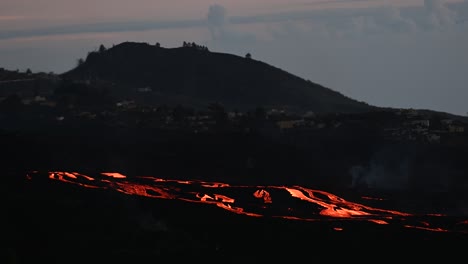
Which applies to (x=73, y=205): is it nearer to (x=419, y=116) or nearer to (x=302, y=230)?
(x=302, y=230)

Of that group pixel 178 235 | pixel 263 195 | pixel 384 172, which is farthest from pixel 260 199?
pixel 384 172

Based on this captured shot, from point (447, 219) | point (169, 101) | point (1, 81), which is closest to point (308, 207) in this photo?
point (447, 219)

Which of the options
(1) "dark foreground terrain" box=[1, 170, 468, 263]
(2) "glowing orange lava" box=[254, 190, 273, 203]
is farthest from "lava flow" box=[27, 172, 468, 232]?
(1) "dark foreground terrain" box=[1, 170, 468, 263]

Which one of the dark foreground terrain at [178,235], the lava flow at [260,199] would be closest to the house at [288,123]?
the lava flow at [260,199]

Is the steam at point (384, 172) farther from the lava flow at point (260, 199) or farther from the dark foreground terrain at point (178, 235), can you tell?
the dark foreground terrain at point (178, 235)

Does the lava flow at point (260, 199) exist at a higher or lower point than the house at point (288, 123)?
lower

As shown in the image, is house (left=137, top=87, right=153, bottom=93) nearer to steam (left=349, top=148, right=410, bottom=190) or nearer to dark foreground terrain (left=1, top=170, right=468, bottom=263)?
steam (left=349, top=148, right=410, bottom=190)

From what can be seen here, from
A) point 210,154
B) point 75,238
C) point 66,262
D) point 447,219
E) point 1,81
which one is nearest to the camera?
point 66,262
